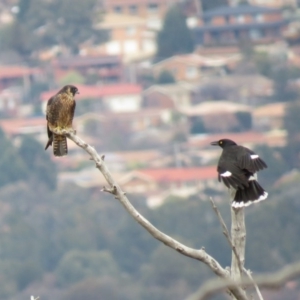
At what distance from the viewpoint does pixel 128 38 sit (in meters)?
82.8

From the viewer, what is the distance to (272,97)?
66812 millimetres

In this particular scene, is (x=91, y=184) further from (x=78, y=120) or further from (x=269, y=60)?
(x=269, y=60)

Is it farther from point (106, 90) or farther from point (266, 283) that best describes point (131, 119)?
point (266, 283)

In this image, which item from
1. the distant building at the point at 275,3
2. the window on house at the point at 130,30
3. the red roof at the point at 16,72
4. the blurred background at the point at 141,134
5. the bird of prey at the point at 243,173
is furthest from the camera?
the distant building at the point at 275,3

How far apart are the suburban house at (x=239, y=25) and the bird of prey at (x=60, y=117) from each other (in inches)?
2788

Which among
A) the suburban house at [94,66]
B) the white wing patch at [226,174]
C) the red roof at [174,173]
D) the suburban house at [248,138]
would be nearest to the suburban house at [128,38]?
the suburban house at [94,66]

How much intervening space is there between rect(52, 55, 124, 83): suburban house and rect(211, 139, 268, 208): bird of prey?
6666 centimetres

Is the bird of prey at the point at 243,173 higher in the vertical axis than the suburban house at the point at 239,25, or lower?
higher

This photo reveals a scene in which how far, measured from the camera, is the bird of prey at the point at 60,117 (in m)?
5.71

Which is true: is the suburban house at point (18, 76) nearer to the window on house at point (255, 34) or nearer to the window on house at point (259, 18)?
the window on house at point (255, 34)

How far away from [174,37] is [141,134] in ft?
51.7

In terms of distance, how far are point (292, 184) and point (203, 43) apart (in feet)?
103

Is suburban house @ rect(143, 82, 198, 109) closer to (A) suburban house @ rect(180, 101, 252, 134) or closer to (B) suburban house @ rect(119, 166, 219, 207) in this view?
(A) suburban house @ rect(180, 101, 252, 134)

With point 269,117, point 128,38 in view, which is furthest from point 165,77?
point 128,38
